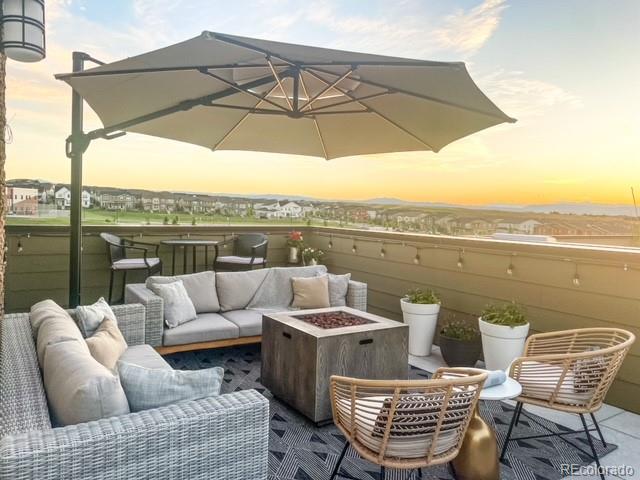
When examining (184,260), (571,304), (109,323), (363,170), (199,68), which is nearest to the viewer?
(199,68)

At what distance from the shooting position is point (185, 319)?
161 inches

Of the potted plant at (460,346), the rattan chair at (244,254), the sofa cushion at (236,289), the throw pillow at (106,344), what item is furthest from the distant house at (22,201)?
the potted plant at (460,346)

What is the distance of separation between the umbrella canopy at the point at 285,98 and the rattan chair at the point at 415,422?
1.61 meters

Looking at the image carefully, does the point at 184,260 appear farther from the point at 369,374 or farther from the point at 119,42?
the point at 369,374

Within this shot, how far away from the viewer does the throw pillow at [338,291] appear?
4777 millimetres

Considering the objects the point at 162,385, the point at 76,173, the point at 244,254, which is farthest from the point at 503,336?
the point at 76,173

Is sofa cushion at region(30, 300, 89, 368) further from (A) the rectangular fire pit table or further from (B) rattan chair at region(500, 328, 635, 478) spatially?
(B) rattan chair at region(500, 328, 635, 478)

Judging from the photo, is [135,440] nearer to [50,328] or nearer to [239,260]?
[50,328]

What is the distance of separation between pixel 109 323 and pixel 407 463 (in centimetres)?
205

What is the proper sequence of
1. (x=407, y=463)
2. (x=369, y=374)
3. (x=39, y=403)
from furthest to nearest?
(x=369, y=374) < (x=407, y=463) < (x=39, y=403)

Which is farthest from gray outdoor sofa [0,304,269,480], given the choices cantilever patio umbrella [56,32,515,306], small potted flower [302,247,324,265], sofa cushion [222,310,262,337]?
small potted flower [302,247,324,265]

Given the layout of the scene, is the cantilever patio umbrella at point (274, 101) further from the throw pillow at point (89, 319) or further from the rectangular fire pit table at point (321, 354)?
the rectangular fire pit table at point (321, 354)

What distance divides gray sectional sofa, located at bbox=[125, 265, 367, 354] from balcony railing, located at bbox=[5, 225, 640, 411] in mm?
847

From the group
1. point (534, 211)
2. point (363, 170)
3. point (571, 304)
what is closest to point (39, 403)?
point (571, 304)
